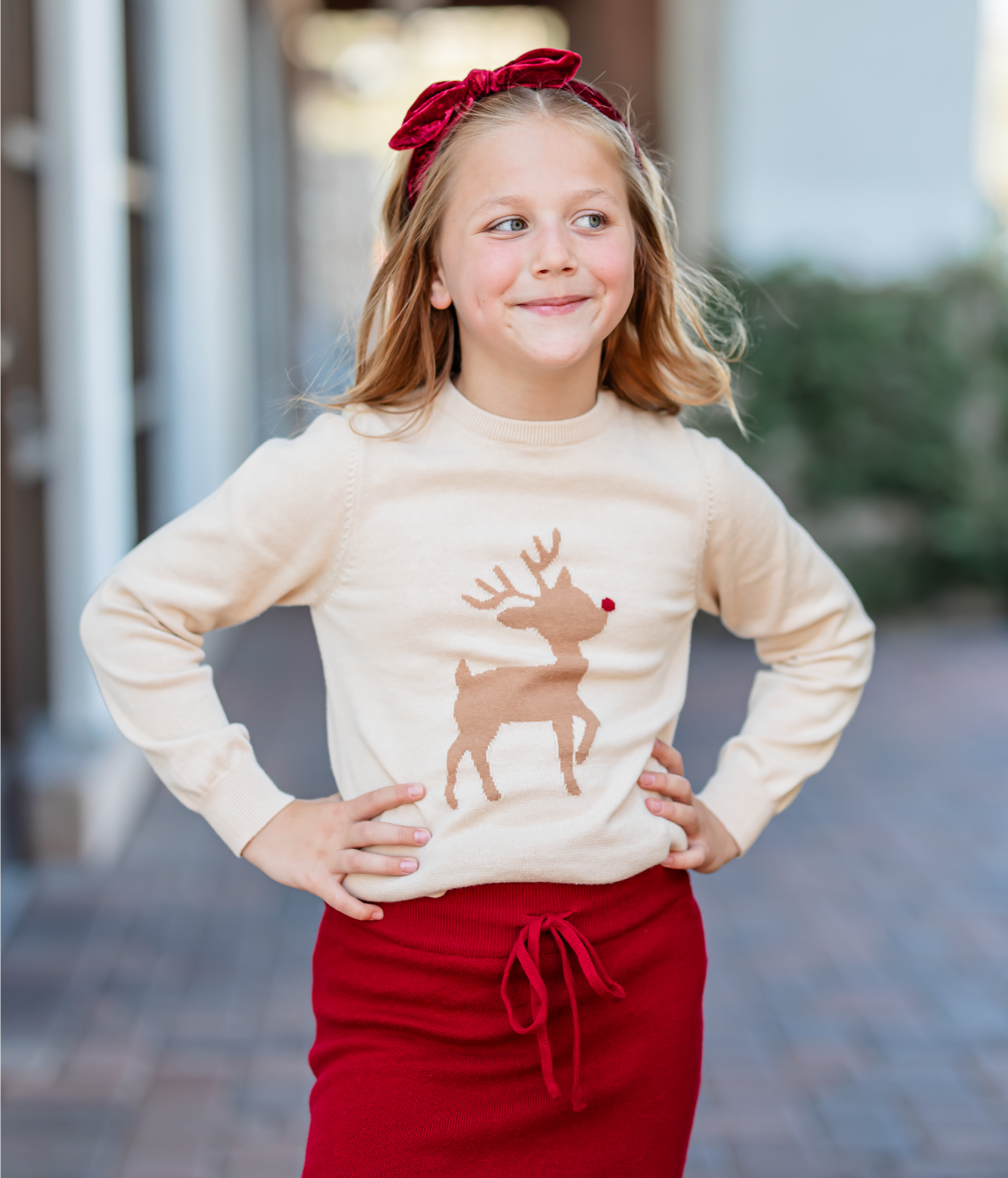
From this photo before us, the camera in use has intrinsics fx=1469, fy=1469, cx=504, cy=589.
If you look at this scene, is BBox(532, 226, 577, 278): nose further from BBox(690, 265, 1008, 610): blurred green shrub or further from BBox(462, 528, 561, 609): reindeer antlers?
BBox(690, 265, 1008, 610): blurred green shrub

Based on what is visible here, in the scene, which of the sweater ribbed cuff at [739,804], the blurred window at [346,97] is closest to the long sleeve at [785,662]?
the sweater ribbed cuff at [739,804]

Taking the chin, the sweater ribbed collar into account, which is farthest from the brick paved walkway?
the chin

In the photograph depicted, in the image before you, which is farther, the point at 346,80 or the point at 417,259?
the point at 346,80

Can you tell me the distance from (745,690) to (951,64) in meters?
4.43

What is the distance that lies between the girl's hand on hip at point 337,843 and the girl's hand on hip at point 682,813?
→ 278 mm

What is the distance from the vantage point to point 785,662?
1889 mm

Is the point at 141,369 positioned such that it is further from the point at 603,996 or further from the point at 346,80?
the point at 346,80

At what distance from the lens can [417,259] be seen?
1664 millimetres

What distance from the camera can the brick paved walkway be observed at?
2785 mm

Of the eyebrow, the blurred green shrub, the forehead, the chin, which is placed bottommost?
the blurred green shrub

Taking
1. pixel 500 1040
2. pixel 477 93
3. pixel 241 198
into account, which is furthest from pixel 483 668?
pixel 241 198

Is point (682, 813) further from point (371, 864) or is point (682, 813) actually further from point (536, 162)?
point (536, 162)

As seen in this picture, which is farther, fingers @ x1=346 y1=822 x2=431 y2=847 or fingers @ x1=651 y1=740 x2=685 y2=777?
fingers @ x1=651 y1=740 x2=685 y2=777

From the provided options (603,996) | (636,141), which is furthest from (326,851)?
(636,141)
